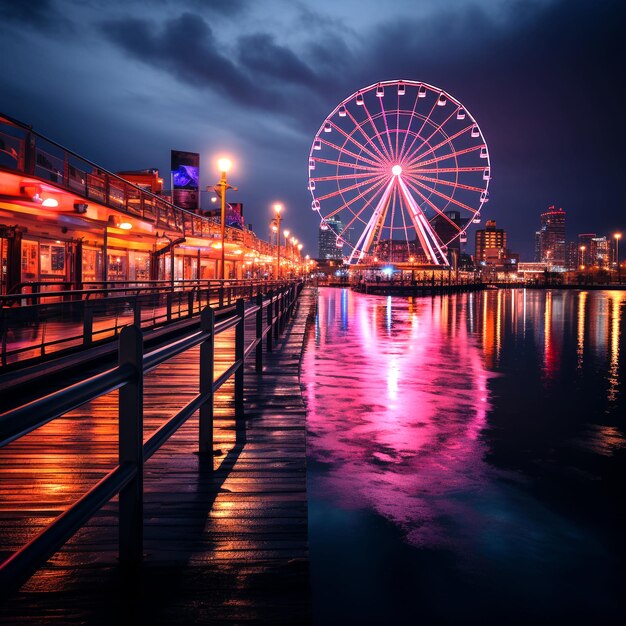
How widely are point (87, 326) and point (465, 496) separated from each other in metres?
7.66

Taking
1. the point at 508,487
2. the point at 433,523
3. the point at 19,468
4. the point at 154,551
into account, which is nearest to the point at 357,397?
the point at 508,487

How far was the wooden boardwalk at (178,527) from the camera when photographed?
9.40 feet

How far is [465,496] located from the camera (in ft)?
17.5

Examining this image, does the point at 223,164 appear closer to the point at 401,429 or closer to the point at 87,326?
the point at 87,326

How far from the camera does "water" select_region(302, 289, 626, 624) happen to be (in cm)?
363

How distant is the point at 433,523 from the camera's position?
468 cm

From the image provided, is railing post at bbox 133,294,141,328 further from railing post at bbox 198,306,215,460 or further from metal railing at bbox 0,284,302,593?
metal railing at bbox 0,284,302,593

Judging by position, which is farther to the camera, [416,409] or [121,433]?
[416,409]

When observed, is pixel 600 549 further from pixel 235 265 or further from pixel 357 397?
pixel 235 265

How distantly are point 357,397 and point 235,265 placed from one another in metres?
50.8

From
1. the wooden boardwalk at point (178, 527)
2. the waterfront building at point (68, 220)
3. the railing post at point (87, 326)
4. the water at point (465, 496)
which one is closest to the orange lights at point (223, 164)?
the waterfront building at point (68, 220)

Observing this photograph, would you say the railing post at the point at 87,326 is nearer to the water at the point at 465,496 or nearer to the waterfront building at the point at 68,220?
the waterfront building at the point at 68,220

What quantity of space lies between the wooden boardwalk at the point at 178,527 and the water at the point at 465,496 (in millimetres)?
433

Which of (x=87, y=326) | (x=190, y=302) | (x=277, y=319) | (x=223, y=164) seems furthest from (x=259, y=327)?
(x=223, y=164)
